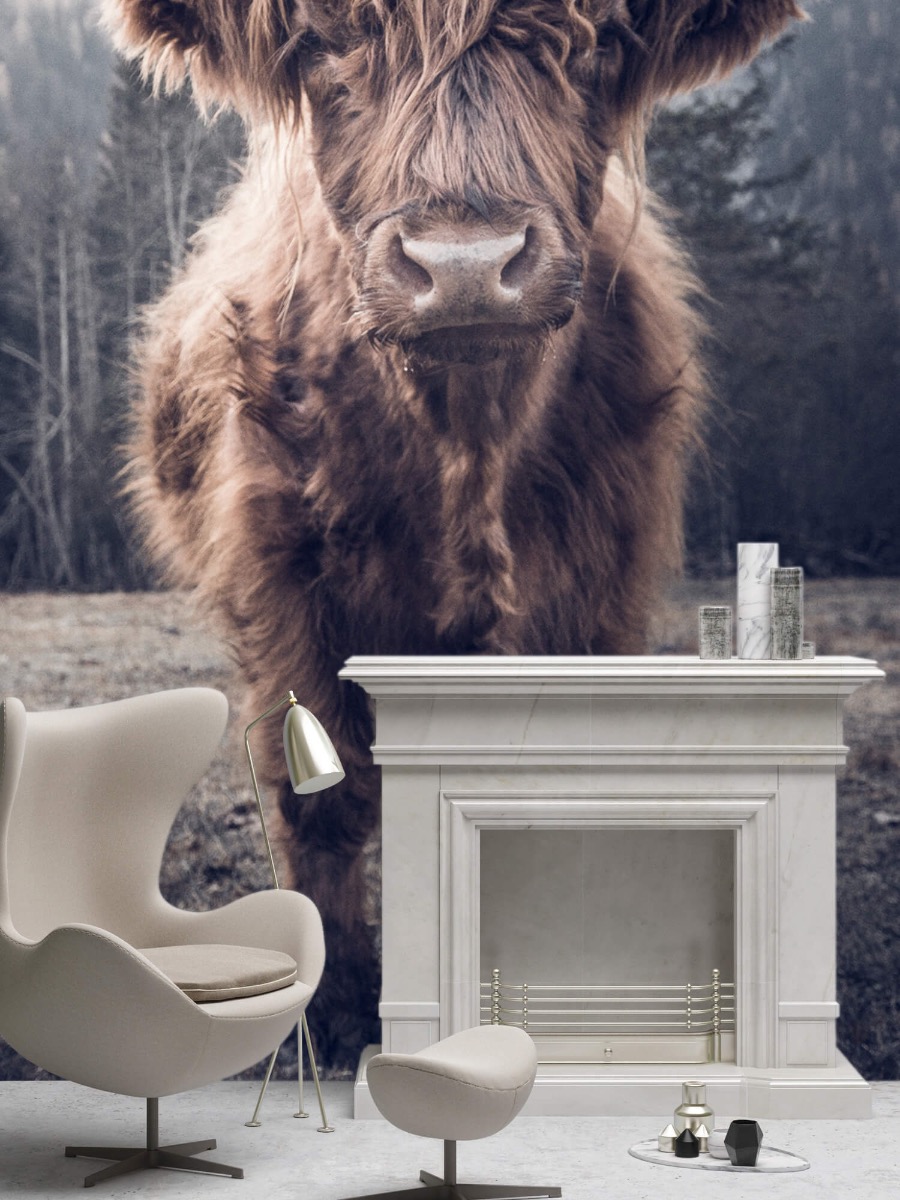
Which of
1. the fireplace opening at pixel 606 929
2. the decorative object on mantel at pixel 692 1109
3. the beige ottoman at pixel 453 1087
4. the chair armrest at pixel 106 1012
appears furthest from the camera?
the fireplace opening at pixel 606 929

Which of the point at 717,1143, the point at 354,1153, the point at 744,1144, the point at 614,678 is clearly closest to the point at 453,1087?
the point at 354,1153

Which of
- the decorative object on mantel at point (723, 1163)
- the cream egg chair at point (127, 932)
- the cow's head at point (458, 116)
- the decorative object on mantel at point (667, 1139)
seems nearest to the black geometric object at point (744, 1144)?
the decorative object on mantel at point (723, 1163)

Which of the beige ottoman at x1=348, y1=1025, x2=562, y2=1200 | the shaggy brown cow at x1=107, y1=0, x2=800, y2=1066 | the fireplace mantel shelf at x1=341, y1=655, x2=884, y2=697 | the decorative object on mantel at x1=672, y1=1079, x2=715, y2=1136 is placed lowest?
the decorative object on mantel at x1=672, y1=1079, x2=715, y2=1136

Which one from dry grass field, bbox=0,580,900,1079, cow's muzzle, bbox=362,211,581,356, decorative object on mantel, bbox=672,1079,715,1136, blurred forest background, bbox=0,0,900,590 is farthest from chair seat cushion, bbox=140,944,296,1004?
cow's muzzle, bbox=362,211,581,356

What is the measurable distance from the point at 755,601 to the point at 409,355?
115 cm

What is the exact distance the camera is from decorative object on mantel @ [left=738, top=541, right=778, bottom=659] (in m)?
3.88

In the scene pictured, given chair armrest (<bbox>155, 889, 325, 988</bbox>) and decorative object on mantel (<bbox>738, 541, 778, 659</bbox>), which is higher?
decorative object on mantel (<bbox>738, 541, 778, 659</bbox>)

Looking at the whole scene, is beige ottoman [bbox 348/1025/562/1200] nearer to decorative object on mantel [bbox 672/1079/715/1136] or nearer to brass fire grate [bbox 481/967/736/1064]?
decorative object on mantel [bbox 672/1079/715/1136]

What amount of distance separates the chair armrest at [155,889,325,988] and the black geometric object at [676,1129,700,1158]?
3.07ft

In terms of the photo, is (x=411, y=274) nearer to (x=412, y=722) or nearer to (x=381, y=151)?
(x=381, y=151)

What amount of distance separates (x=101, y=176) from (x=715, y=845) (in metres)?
2.60

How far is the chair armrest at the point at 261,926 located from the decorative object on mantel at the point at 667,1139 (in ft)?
2.99

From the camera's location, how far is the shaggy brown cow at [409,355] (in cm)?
376

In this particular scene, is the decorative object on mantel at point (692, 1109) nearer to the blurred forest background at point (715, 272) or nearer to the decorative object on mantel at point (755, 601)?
the decorative object on mantel at point (755, 601)
